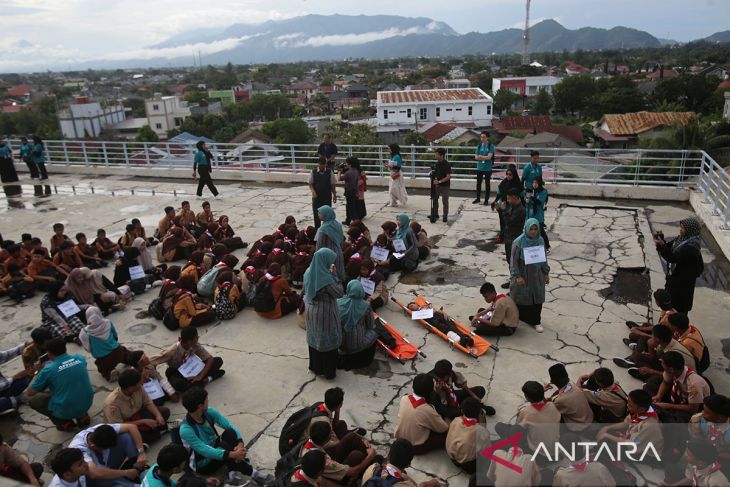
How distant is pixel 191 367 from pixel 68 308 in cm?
228

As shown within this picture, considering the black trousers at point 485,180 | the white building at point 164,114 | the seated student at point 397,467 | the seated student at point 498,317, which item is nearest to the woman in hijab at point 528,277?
the seated student at point 498,317

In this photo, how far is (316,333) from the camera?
5.56m

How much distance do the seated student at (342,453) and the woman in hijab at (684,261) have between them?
4.28m

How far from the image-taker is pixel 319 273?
5387 mm

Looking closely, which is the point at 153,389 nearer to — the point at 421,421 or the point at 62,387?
the point at 62,387

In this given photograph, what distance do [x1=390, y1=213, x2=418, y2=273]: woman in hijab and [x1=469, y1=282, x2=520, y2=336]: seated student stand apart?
2.30 metres

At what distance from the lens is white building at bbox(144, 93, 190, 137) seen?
258 feet

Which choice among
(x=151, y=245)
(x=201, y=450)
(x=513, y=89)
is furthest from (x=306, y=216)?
(x=513, y=89)

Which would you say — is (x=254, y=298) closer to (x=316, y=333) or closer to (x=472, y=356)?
(x=316, y=333)

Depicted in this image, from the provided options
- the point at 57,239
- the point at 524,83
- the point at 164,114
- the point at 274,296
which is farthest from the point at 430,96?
the point at 274,296

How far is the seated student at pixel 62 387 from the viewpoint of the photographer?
493 cm

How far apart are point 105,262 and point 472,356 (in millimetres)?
7077

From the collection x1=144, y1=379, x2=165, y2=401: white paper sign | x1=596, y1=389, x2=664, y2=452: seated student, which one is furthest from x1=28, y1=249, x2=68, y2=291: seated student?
x1=596, y1=389, x2=664, y2=452: seated student

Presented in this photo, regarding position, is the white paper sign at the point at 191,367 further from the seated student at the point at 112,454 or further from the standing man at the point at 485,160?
the standing man at the point at 485,160
